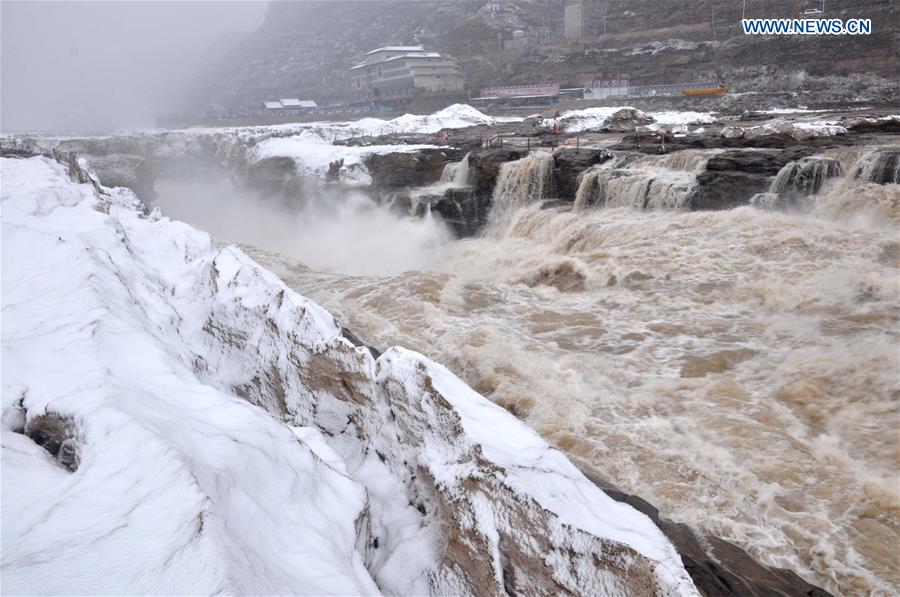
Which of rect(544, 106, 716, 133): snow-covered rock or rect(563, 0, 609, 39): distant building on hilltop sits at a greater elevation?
rect(563, 0, 609, 39): distant building on hilltop

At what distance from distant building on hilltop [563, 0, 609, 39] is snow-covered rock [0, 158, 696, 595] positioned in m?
74.9

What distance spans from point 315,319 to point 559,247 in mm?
9694

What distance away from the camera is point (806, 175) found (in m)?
12.4

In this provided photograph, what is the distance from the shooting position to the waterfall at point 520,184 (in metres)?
17.2

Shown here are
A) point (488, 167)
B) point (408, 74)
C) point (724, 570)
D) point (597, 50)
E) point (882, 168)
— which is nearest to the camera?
point (724, 570)

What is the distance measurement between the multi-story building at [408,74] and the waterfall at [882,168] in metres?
54.1

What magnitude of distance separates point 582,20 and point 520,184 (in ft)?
210

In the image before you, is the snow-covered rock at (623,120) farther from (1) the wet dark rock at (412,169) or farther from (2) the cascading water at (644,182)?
(2) the cascading water at (644,182)

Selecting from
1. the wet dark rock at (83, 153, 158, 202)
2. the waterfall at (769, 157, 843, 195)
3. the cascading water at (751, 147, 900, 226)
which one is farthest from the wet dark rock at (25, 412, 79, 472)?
the wet dark rock at (83, 153, 158, 202)

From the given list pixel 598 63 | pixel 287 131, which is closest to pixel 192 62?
pixel 598 63

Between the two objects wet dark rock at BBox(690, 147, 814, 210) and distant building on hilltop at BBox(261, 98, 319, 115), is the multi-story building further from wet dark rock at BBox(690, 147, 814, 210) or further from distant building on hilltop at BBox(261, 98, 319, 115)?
wet dark rock at BBox(690, 147, 814, 210)

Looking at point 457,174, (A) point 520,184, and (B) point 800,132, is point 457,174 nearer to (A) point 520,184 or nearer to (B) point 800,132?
(A) point 520,184

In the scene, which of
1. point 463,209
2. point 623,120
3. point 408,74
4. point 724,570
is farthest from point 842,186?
point 408,74

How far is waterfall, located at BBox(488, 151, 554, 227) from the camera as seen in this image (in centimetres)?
1725
